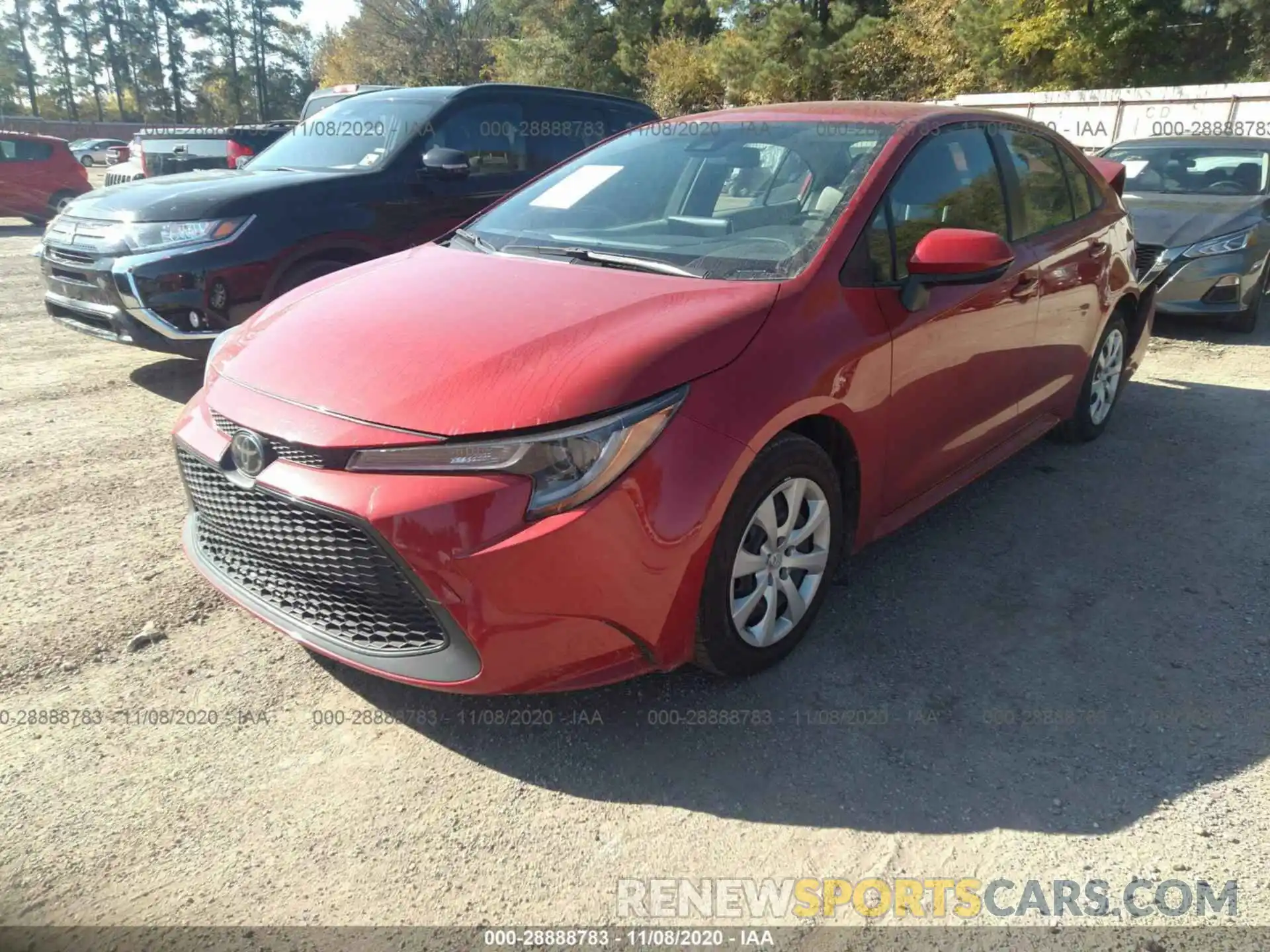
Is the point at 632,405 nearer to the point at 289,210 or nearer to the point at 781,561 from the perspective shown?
the point at 781,561

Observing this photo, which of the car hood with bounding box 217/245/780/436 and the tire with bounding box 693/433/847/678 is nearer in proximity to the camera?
the car hood with bounding box 217/245/780/436

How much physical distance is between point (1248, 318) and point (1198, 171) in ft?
5.58

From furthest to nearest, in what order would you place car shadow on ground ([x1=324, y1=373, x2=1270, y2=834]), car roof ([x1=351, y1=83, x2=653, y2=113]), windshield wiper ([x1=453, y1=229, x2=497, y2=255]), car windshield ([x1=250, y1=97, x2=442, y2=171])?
car roof ([x1=351, y1=83, x2=653, y2=113]) < car windshield ([x1=250, y1=97, x2=442, y2=171]) < windshield wiper ([x1=453, y1=229, x2=497, y2=255]) < car shadow on ground ([x1=324, y1=373, x2=1270, y2=834])

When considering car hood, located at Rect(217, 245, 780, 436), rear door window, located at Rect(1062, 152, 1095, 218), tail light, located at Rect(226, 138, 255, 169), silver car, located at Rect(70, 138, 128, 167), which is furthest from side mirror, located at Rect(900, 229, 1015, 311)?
silver car, located at Rect(70, 138, 128, 167)

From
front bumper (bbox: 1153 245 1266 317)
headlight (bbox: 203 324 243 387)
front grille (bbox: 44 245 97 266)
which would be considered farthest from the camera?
front bumper (bbox: 1153 245 1266 317)

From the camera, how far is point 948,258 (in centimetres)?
291

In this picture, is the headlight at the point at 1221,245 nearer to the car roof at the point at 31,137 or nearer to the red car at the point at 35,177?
the red car at the point at 35,177

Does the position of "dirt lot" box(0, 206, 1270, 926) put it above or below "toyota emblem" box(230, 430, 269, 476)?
below

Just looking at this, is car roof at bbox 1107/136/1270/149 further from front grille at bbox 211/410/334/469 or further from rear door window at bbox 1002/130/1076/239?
front grille at bbox 211/410/334/469

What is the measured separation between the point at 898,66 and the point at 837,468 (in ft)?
88.5

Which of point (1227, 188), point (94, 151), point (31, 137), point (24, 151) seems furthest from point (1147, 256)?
point (94, 151)

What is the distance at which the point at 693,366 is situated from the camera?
93.0 inches

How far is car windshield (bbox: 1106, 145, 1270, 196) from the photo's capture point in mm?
7809

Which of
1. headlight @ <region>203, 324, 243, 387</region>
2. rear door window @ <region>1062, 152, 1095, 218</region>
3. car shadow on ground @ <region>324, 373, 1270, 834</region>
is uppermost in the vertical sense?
rear door window @ <region>1062, 152, 1095, 218</region>
